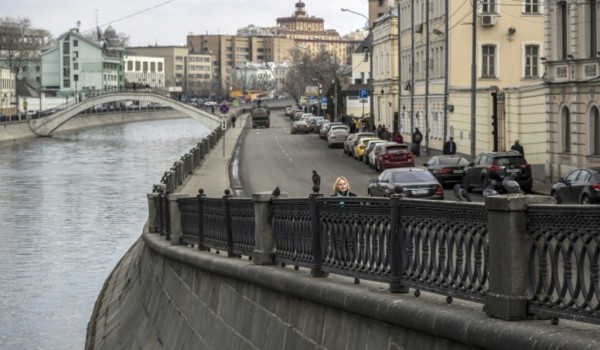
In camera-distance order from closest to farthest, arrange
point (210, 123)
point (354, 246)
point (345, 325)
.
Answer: point (345, 325) → point (354, 246) → point (210, 123)

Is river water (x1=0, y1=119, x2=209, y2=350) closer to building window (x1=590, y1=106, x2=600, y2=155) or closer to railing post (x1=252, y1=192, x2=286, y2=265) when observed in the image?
railing post (x1=252, y1=192, x2=286, y2=265)

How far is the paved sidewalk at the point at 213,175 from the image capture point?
1779 inches

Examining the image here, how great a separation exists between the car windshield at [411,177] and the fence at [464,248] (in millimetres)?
20882

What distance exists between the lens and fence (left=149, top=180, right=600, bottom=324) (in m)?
8.40

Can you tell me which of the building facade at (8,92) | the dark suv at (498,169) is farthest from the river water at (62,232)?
the building facade at (8,92)

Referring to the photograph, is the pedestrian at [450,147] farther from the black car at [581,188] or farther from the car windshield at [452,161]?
the black car at [581,188]

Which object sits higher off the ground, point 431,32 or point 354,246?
point 431,32

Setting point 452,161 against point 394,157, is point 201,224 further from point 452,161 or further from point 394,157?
point 394,157

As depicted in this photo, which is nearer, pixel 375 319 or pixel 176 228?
pixel 375 319

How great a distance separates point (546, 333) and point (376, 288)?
3450 millimetres

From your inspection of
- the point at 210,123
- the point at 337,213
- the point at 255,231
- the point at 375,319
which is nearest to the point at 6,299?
the point at 255,231

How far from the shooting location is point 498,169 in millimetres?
41812

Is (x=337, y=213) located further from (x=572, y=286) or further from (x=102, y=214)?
(x=102, y=214)

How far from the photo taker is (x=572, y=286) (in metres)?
8.42
